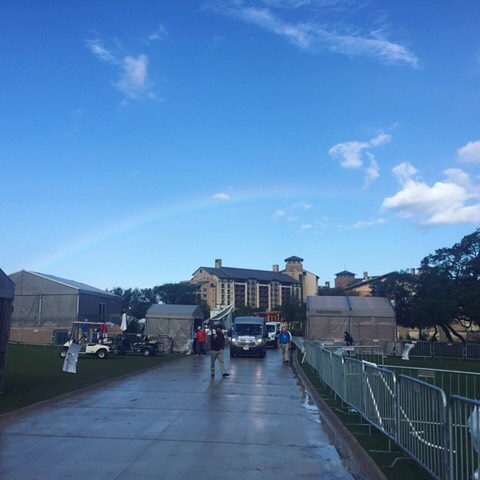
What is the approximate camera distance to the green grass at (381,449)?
705 centimetres

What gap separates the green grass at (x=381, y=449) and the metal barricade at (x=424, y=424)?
227 mm

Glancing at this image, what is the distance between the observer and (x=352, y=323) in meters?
37.7

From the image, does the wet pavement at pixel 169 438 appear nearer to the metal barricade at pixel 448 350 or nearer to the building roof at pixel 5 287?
the building roof at pixel 5 287

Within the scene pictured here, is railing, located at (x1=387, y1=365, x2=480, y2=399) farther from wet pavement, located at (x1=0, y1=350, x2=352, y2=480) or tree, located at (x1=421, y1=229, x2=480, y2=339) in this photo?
tree, located at (x1=421, y1=229, x2=480, y2=339)

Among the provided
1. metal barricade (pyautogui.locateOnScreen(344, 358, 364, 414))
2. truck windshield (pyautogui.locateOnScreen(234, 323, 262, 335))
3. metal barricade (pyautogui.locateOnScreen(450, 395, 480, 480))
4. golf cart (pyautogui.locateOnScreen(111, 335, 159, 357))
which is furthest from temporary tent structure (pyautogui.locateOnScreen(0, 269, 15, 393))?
truck windshield (pyautogui.locateOnScreen(234, 323, 262, 335))

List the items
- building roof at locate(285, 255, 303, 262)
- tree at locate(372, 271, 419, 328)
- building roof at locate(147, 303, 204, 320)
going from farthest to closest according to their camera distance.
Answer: building roof at locate(285, 255, 303, 262) < tree at locate(372, 271, 419, 328) < building roof at locate(147, 303, 204, 320)

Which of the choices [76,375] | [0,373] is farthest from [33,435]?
[76,375]

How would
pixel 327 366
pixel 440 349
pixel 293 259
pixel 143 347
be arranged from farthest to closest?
pixel 293 259, pixel 440 349, pixel 143 347, pixel 327 366

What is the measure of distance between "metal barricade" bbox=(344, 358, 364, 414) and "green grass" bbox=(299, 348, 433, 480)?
0.32 m

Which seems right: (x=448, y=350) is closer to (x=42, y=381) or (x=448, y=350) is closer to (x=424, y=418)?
(x=42, y=381)

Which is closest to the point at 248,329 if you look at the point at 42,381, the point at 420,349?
the point at 420,349

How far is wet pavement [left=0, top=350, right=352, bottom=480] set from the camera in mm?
7145

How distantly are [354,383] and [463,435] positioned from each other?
538cm

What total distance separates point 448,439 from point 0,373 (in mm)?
11158
